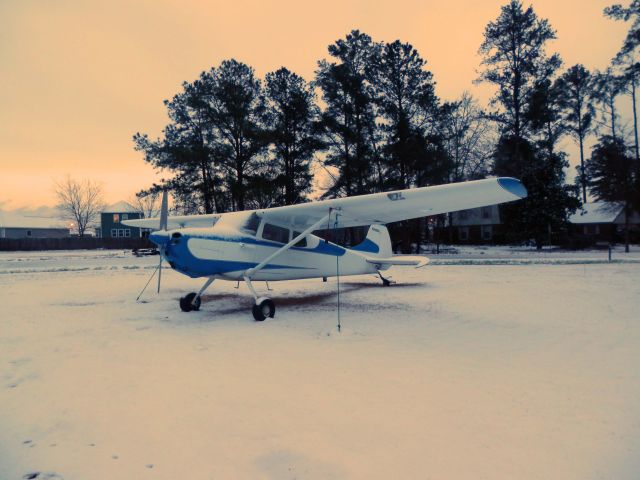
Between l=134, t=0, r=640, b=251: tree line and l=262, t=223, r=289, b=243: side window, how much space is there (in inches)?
825

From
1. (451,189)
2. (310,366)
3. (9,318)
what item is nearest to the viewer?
(310,366)

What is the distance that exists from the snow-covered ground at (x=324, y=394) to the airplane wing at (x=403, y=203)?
2125 millimetres

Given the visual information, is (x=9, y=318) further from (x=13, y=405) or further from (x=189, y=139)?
(x=189, y=139)

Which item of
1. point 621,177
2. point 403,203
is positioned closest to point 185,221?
point 403,203

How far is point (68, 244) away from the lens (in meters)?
51.9

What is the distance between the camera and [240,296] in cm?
1138

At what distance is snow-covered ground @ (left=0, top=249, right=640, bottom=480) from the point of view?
2.73m

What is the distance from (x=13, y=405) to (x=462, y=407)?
4045mm

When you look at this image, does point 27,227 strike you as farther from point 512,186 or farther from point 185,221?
point 512,186

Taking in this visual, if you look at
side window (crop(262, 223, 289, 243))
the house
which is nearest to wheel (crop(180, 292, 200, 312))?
side window (crop(262, 223, 289, 243))

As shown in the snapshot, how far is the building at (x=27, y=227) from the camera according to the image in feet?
230

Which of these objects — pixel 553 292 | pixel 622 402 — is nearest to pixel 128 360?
pixel 622 402

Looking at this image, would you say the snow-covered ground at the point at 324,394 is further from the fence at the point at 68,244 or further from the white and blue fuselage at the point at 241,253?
the fence at the point at 68,244

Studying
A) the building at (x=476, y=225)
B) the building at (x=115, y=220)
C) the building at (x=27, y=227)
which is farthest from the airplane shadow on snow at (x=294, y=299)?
the building at (x=27, y=227)
